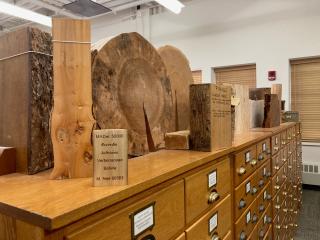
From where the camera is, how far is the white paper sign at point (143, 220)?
2.00ft

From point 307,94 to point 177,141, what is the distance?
4.20 meters

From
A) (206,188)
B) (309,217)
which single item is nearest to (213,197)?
(206,188)

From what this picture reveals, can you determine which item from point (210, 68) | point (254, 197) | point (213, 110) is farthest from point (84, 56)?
point (210, 68)

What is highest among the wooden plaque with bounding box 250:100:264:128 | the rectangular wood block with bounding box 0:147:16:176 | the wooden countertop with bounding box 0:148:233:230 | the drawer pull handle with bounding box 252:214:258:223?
the wooden plaque with bounding box 250:100:264:128

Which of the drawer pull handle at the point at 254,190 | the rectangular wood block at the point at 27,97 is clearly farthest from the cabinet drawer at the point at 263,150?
the rectangular wood block at the point at 27,97

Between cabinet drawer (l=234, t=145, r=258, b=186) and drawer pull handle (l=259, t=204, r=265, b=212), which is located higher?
cabinet drawer (l=234, t=145, r=258, b=186)

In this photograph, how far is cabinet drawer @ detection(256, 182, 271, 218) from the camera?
64.3 inches

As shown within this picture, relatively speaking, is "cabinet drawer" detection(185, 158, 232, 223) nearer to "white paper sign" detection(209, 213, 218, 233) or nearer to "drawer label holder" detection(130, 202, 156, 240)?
"white paper sign" detection(209, 213, 218, 233)

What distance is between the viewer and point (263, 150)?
169cm

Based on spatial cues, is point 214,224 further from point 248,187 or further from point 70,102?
point 70,102

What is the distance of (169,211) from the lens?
2.44ft

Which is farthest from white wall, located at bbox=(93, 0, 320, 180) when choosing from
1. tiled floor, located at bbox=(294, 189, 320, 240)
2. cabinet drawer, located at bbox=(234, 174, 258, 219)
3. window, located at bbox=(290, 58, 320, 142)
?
cabinet drawer, located at bbox=(234, 174, 258, 219)

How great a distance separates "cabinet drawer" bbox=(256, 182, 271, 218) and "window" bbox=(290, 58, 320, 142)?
321cm

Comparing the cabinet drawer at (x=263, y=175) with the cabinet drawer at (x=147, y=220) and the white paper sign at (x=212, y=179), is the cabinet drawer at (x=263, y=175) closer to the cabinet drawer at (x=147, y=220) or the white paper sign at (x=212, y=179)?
the white paper sign at (x=212, y=179)
